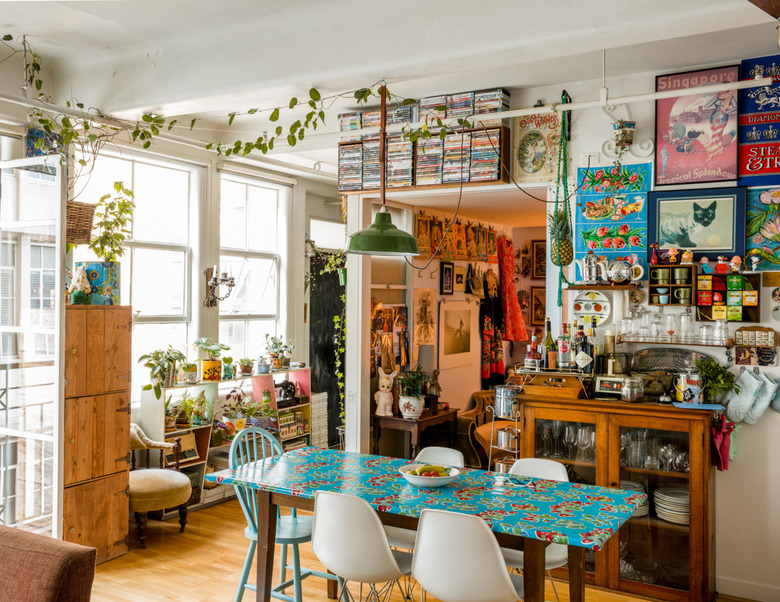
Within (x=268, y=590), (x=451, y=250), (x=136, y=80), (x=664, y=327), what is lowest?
(x=268, y=590)

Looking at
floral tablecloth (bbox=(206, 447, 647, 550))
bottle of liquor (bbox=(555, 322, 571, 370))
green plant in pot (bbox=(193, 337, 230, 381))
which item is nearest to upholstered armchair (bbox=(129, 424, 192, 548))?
green plant in pot (bbox=(193, 337, 230, 381))

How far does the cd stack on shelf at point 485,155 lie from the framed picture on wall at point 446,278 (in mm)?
1866

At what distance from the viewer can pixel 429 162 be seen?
5.00m

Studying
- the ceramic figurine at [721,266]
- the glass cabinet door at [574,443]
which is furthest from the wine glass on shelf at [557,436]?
the ceramic figurine at [721,266]

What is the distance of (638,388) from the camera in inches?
165

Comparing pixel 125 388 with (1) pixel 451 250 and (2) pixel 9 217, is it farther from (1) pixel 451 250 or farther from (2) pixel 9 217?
(1) pixel 451 250

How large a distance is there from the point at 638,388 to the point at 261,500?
2.32 metres

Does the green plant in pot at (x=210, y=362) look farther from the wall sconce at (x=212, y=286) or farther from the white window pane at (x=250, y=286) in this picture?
the white window pane at (x=250, y=286)

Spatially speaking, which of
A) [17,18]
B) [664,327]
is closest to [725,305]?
[664,327]

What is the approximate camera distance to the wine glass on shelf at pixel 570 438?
4375 mm

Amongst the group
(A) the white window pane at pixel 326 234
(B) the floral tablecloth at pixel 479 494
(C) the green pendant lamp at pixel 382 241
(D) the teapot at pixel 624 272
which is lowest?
(B) the floral tablecloth at pixel 479 494

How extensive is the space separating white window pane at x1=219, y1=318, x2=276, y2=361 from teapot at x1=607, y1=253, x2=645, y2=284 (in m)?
3.68

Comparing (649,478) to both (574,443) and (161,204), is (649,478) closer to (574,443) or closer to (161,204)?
(574,443)

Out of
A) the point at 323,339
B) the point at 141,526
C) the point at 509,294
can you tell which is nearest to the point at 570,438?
the point at 141,526
